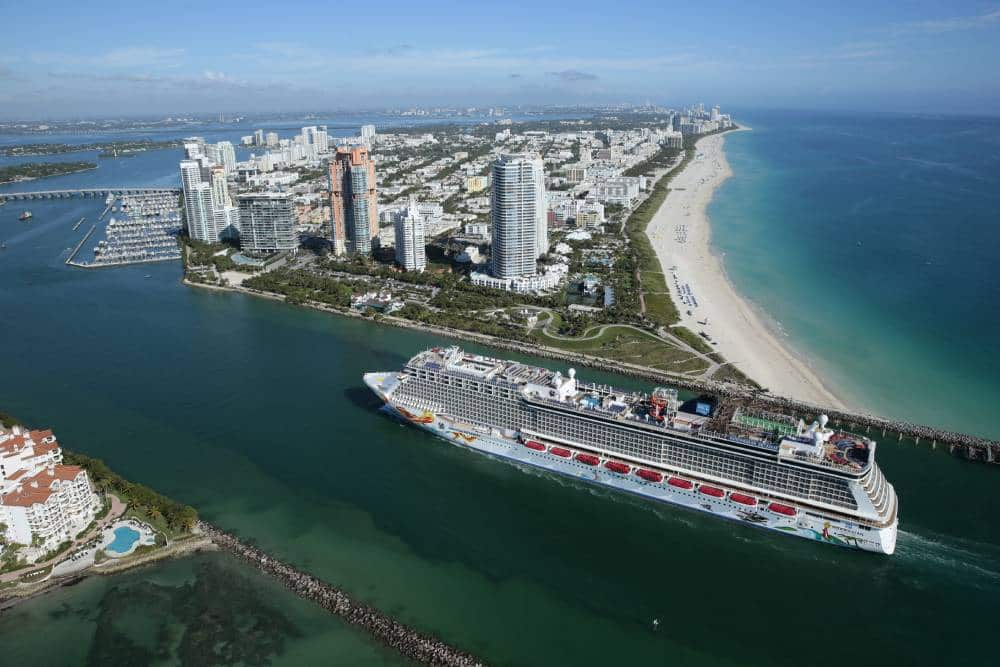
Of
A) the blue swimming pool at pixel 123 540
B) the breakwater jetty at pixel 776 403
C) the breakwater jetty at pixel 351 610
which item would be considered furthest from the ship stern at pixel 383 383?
the blue swimming pool at pixel 123 540

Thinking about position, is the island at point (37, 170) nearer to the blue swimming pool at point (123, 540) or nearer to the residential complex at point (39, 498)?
the residential complex at point (39, 498)

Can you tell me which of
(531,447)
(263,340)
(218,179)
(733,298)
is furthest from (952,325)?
(218,179)

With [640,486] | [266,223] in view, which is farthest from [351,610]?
[266,223]

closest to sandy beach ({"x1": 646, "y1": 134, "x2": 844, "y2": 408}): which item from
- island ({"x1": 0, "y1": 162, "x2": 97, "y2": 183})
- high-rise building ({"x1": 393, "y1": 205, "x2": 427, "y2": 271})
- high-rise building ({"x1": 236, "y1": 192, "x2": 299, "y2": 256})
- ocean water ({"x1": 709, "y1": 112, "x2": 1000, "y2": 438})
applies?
ocean water ({"x1": 709, "y1": 112, "x2": 1000, "y2": 438})

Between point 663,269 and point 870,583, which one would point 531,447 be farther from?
point 663,269

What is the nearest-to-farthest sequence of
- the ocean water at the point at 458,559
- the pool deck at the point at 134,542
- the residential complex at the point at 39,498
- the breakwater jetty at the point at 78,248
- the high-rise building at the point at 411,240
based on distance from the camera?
the ocean water at the point at 458,559 < the residential complex at the point at 39,498 < the pool deck at the point at 134,542 < the high-rise building at the point at 411,240 < the breakwater jetty at the point at 78,248

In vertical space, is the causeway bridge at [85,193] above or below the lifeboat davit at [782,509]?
above
